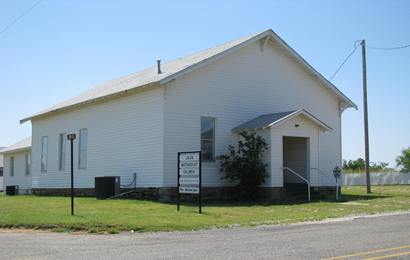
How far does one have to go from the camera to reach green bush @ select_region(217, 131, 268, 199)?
24.0 m

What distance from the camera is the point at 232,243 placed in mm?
11125

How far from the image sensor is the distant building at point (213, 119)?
23953 mm

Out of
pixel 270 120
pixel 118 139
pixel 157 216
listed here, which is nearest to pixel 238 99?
pixel 270 120

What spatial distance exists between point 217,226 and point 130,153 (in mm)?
11793

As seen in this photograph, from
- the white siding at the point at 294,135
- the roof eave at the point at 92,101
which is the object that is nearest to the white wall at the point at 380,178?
the white siding at the point at 294,135

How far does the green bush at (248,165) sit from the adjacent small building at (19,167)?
20876 millimetres

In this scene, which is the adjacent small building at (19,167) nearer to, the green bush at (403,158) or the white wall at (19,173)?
the white wall at (19,173)

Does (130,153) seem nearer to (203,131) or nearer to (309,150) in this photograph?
(203,131)

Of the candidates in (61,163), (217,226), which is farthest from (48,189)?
(217,226)

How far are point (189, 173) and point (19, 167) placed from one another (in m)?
30.2

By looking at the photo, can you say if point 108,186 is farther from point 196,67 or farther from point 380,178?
point 380,178

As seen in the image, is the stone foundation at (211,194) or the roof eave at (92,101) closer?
the stone foundation at (211,194)

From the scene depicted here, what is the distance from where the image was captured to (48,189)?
33.3m

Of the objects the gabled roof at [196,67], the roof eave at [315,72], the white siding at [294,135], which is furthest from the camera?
the roof eave at [315,72]
